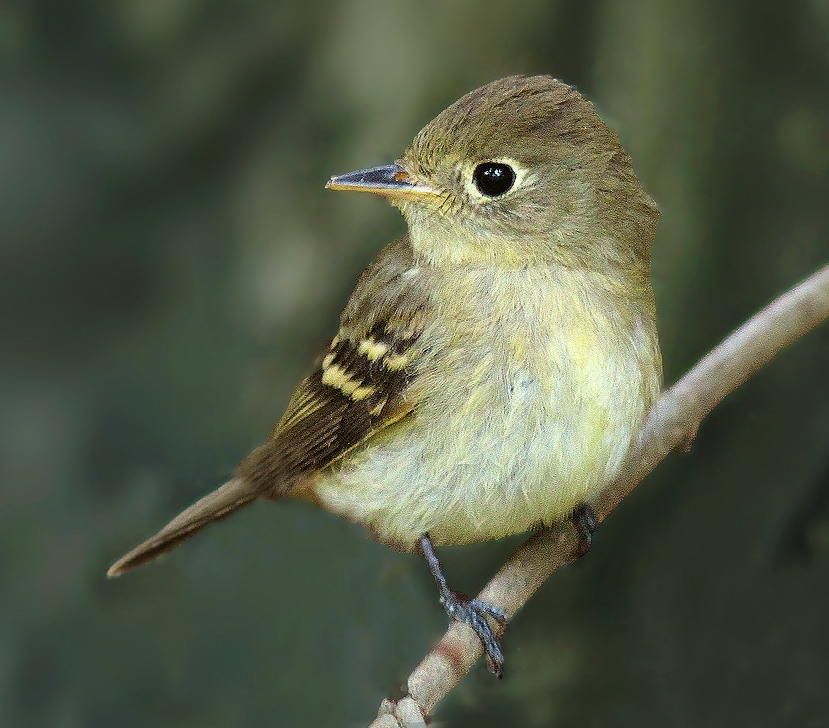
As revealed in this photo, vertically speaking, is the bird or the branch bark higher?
the bird

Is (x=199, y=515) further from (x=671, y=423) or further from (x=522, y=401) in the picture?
(x=671, y=423)

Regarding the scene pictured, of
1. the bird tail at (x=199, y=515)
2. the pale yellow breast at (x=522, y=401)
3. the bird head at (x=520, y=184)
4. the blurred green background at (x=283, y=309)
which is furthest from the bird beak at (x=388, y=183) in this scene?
the bird tail at (x=199, y=515)

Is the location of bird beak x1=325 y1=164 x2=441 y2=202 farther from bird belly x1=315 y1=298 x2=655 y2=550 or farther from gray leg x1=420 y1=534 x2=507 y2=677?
gray leg x1=420 y1=534 x2=507 y2=677

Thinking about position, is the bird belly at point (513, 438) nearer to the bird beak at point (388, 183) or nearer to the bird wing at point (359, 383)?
the bird wing at point (359, 383)

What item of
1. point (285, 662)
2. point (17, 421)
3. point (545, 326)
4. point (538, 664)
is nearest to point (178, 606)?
point (285, 662)

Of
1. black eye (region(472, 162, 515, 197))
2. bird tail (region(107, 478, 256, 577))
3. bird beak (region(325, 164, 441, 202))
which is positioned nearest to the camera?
bird beak (region(325, 164, 441, 202))

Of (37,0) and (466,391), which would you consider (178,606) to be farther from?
(37,0)

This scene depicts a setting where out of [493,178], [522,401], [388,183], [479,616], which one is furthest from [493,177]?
[479,616]

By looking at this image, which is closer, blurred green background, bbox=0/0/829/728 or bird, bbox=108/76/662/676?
bird, bbox=108/76/662/676

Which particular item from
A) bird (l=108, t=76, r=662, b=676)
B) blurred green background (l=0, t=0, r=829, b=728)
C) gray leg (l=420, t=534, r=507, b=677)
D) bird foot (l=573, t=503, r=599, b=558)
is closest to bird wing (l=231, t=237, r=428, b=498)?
bird (l=108, t=76, r=662, b=676)

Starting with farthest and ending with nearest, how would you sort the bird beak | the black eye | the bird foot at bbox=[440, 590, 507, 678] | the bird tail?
the bird tail
the bird foot at bbox=[440, 590, 507, 678]
the black eye
the bird beak
